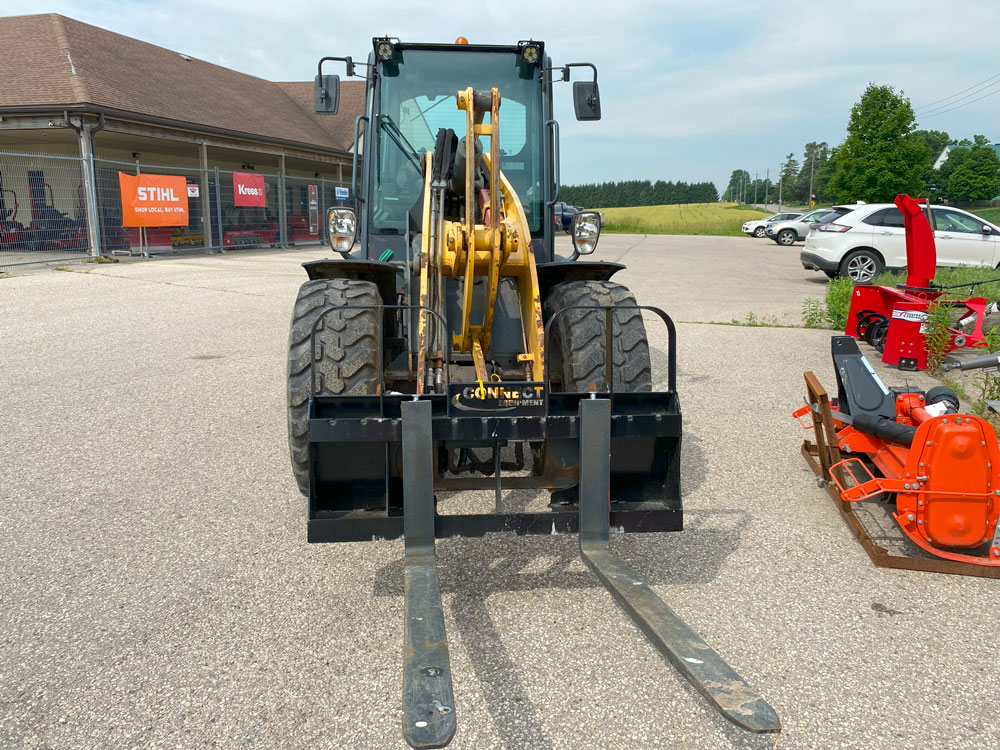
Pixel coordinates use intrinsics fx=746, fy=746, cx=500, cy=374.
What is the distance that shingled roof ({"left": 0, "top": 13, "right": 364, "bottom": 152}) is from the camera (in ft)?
59.7

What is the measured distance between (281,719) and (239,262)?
17.9 m

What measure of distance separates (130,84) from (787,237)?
2629 cm

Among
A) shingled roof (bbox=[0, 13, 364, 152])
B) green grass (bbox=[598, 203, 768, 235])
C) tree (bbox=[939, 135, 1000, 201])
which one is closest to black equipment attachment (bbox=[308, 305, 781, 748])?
shingled roof (bbox=[0, 13, 364, 152])

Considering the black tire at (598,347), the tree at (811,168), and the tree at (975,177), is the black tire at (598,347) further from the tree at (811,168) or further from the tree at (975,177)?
the tree at (811,168)

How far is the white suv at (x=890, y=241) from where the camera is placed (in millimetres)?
15453

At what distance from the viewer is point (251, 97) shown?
26844mm

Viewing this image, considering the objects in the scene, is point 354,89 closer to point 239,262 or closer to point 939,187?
point 239,262

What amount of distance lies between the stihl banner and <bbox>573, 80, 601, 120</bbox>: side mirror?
15.4 m

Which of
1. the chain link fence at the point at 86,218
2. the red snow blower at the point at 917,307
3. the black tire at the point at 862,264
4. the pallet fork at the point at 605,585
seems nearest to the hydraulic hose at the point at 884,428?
the pallet fork at the point at 605,585

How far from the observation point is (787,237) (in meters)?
33.2

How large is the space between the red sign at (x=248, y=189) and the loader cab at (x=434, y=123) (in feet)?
58.1

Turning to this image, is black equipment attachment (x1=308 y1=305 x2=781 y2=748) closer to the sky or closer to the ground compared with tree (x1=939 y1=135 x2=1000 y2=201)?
closer to the ground

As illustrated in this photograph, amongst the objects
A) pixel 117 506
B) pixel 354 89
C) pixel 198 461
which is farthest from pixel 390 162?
pixel 354 89

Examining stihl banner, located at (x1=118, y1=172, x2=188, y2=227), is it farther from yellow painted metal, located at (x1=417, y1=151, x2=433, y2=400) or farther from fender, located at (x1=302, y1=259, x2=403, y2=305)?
yellow painted metal, located at (x1=417, y1=151, x2=433, y2=400)
